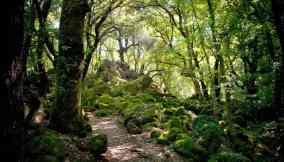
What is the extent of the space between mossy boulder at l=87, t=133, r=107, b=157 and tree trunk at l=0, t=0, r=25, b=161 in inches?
198

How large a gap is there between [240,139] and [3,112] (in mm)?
9863

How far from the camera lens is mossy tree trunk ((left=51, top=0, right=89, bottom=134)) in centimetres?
912

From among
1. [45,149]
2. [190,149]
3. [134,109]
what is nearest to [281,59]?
[190,149]

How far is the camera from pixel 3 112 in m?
3.01

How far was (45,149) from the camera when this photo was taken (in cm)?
654

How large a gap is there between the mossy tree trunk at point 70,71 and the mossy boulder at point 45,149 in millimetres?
2006

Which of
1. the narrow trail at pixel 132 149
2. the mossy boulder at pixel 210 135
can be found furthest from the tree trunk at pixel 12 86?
the mossy boulder at pixel 210 135

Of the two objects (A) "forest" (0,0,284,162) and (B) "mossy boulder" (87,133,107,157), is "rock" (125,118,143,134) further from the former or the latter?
(B) "mossy boulder" (87,133,107,157)

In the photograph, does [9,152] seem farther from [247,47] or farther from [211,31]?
[247,47]

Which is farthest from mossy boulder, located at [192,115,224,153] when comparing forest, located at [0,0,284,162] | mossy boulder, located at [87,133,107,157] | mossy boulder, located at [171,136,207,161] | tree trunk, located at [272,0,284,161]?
mossy boulder, located at [87,133,107,157]

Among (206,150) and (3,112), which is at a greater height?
(3,112)

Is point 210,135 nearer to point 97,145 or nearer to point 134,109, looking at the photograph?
point 97,145

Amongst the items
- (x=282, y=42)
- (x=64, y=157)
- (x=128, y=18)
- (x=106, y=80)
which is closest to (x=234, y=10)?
(x=282, y=42)

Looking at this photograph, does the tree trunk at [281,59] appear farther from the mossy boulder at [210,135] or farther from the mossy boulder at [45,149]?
the mossy boulder at [45,149]
